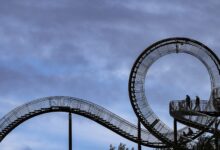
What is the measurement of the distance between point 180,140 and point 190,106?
2.90 metres

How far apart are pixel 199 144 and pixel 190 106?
220 cm

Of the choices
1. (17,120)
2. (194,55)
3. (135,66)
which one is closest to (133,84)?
(135,66)

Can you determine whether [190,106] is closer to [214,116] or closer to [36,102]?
[214,116]

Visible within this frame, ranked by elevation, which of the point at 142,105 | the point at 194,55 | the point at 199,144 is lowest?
the point at 199,144

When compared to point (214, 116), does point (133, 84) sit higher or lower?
higher

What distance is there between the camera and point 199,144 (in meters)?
41.5

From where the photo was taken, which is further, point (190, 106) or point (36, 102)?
point (36, 102)

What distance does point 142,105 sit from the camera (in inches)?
1788

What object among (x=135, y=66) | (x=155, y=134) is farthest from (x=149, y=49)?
(x=155, y=134)

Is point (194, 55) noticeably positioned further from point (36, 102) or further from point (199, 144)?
point (36, 102)

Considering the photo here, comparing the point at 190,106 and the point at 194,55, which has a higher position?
the point at 194,55

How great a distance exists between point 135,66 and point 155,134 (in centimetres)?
441

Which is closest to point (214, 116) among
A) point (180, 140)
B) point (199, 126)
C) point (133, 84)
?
point (199, 126)

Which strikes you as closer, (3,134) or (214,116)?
(214,116)
